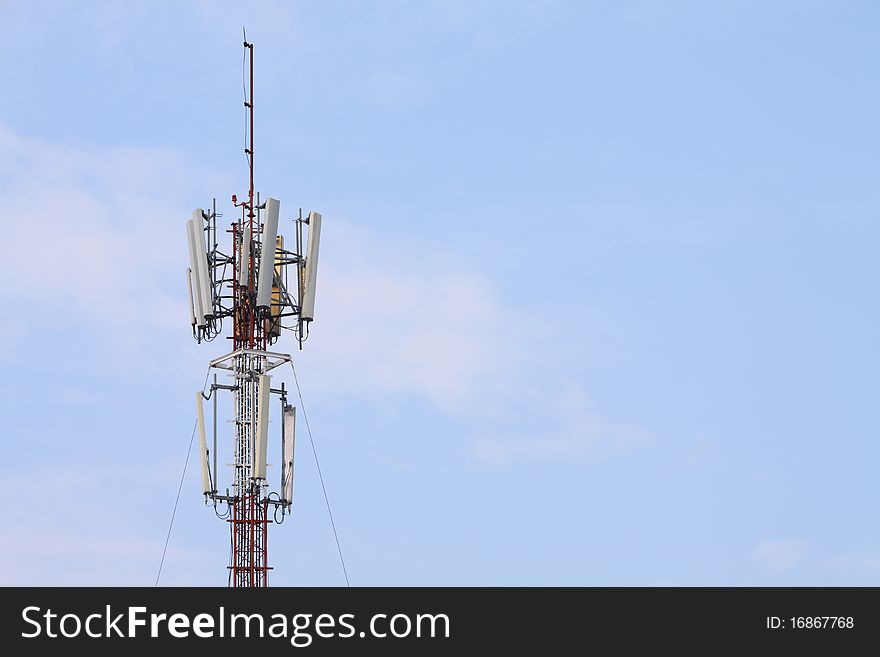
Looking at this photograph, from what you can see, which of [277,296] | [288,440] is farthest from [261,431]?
[277,296]

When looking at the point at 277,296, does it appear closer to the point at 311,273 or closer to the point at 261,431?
the point at 311,273

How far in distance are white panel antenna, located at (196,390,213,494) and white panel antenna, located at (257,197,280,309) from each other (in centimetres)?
413

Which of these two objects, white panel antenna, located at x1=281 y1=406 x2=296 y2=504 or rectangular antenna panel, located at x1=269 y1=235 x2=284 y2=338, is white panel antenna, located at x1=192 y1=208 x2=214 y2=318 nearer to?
rectangular antenna panel, located at x1=269 y1=235 x2=284 y2=338

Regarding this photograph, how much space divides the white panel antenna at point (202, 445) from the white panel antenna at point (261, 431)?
1.72 meters

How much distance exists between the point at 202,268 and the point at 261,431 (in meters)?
6.36

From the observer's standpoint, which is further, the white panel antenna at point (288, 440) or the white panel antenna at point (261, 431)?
the white panel antenna at point (288, 440)

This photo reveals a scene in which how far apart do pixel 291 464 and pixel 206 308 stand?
253 inches

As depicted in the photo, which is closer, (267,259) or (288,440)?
(267,259)

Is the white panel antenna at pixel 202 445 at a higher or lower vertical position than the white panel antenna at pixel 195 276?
lower

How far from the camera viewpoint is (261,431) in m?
66.8

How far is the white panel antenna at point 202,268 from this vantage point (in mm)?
67938

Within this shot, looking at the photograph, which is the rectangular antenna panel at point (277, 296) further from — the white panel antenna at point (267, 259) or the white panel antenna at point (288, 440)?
the white panel antenna at point (288, 440)
